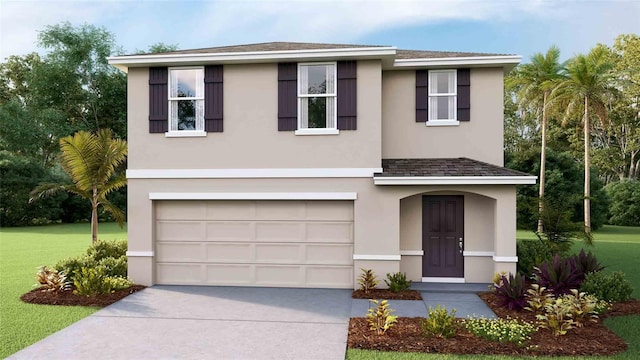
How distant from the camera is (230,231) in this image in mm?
11562

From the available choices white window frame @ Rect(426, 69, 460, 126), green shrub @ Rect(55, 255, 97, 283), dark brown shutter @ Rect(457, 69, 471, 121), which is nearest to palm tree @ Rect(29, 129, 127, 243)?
green shrub @ Rect(55, 255, 97, 283)

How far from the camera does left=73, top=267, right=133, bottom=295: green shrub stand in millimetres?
9930

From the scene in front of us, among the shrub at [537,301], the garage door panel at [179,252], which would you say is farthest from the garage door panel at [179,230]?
the shrub at [537,301]

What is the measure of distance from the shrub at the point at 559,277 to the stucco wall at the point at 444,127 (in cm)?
336

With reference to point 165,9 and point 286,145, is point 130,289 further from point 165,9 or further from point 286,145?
point 165,9

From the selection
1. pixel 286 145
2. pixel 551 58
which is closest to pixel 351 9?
pixel 286 145

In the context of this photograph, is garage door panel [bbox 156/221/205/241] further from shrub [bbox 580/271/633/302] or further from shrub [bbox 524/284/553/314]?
shrub [bbox 580/271/633/302]

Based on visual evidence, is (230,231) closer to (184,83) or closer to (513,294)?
(184,83)

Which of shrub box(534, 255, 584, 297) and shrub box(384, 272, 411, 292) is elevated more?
shrub box(534, 255, 584, 297)

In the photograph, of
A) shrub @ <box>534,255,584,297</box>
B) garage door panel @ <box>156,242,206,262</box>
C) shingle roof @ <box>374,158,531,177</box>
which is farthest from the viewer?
garage door panel @ <box>156,242,206,262</box>

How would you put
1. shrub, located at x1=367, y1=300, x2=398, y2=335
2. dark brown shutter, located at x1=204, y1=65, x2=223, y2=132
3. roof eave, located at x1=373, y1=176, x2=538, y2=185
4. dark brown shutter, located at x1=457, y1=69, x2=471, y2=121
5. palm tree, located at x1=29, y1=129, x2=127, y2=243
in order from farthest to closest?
palm tree, located at x1=29, y1=129, x2=127, y2=243, dark brown shutter, located at x1=457, y1=69, x2=471, y2=121, dark brown shutter, located at x1=204, y1=65, x2=223, y2=132, roof eave, located at x1=373, y1=176, x2=538, y2=185, shrub, located at x1=367, y1=300, x2=398, y2=335

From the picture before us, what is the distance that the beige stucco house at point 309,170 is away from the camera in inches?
430

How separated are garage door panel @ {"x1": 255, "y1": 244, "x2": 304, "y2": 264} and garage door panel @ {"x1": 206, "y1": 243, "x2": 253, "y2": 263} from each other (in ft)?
0.80

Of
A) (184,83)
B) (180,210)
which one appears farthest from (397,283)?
(184,83)
